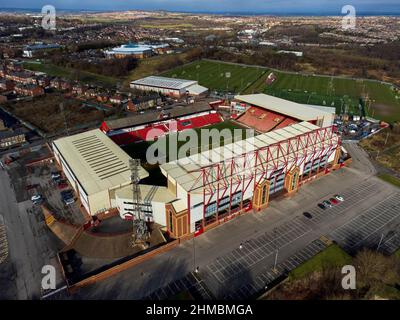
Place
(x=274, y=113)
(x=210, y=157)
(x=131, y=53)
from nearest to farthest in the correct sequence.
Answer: (x=210, y=157) < (x=274, y=113) < (x=131, y=53)

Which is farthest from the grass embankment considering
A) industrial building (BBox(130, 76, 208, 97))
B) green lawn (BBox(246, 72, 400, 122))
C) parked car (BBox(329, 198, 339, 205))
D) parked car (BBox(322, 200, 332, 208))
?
industrial building (BBox(130, 76, 208, 97))

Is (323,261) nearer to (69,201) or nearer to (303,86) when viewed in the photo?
(69,201)

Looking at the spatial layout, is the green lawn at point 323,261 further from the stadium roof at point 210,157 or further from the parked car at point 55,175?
the parked car at point 55,175

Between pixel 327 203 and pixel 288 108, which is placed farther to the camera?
pixel 288 108

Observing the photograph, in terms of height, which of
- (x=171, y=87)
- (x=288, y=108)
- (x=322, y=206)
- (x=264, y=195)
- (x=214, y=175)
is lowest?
(x=322, y=206)

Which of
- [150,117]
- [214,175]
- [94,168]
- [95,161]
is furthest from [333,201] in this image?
[150,117]
